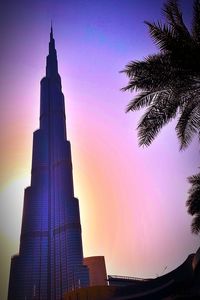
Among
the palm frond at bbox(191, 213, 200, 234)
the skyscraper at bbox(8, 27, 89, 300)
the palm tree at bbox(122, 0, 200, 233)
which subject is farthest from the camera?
the skyscraper at bbox(8, 27, 89, 300)

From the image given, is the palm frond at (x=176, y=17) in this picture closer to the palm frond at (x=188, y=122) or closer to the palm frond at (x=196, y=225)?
the palm frond at (x=188, y=122)

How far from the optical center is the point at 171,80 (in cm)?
1295

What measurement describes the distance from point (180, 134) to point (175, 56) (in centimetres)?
349

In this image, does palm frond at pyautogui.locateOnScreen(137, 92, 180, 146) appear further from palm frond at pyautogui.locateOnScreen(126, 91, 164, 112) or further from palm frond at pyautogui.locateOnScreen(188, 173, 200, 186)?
palm frond at pyautogui.locateOnScreen(188, 173, 200, 186)

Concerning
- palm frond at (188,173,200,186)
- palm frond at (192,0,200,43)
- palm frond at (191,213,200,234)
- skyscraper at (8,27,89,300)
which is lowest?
palm frond at (191,213,200,234)

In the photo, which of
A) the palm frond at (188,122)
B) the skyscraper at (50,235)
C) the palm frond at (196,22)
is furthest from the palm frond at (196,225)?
the skyscraper at (50,235)

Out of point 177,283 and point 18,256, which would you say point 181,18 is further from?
point 18,256

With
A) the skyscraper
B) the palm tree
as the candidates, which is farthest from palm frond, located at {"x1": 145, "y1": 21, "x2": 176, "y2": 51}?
the skyscraper

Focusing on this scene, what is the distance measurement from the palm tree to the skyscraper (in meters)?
153

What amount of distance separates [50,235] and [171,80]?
176706 millimetres

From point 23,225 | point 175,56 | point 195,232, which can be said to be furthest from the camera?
point 23,225

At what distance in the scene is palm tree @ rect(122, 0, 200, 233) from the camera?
40.4ft

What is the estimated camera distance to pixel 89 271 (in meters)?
164

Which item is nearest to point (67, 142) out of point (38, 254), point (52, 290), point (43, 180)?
point (43, 180)
